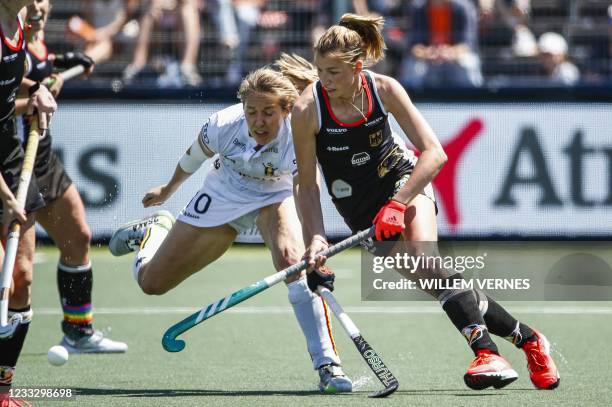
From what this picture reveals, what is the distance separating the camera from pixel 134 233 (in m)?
6.09

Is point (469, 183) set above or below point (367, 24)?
below

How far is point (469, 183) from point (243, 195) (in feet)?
16.0

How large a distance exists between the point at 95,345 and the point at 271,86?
1.97m

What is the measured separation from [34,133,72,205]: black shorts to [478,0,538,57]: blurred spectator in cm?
590

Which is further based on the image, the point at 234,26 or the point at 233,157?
the point at 234,26

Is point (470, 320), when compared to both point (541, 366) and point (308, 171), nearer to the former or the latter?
point (541, 366)

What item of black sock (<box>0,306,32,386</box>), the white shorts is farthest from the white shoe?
black sock (<box>0,306,32,386</box>)

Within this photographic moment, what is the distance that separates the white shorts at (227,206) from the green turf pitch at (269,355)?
0.73m

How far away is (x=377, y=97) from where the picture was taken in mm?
4770

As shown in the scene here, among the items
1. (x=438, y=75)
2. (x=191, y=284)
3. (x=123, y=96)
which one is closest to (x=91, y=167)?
(x=123, y=96)

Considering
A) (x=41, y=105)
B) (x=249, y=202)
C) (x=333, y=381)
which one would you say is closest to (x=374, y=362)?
(x=333, y=381)

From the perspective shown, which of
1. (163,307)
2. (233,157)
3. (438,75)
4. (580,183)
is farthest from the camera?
(438,75)

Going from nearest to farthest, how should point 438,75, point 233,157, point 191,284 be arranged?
point 233,157 < point 191,284 < point 438,75

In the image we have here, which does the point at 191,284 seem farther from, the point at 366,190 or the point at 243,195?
the point at 366,190
